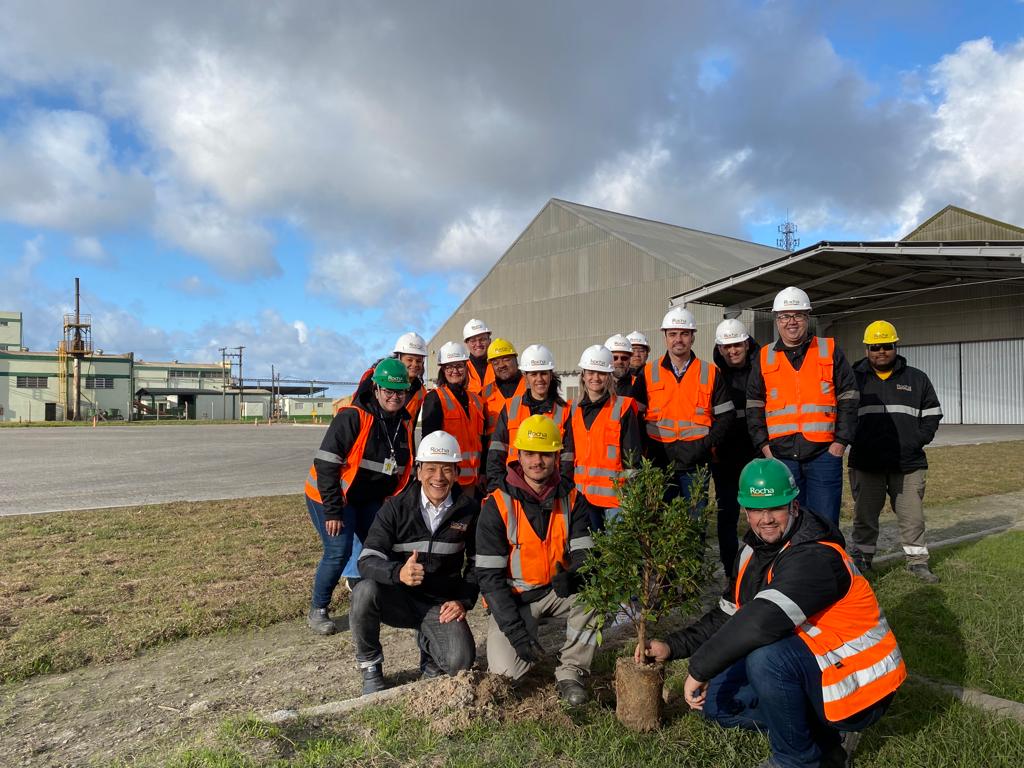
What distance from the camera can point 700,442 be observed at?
17.5 ft

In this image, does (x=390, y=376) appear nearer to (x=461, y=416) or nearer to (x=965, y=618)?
(x=461, y=416)

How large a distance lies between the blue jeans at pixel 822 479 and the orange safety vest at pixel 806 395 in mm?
183

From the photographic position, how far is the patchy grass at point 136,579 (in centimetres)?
497

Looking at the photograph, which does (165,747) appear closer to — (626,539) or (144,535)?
(626,539)

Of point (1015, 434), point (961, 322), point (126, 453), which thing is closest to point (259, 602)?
point (126, 453)

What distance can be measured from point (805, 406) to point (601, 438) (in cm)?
166

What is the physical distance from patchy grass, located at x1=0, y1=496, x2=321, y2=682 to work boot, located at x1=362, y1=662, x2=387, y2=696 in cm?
172

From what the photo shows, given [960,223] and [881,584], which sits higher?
[960,223]

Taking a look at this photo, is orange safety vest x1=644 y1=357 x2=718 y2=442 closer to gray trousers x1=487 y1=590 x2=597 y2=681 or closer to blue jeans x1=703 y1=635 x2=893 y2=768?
gray trousers x1=487 y1=590 x2=597 y2=681

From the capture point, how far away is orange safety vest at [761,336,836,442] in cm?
530

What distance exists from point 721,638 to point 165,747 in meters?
2.61

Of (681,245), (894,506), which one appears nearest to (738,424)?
(894,506)

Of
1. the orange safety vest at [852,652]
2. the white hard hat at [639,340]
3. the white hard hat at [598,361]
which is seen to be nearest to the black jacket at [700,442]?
the white hard hat at [598,361]

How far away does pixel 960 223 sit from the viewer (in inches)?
1294
